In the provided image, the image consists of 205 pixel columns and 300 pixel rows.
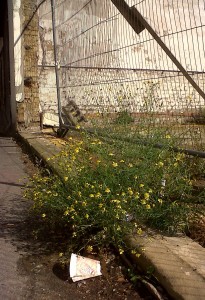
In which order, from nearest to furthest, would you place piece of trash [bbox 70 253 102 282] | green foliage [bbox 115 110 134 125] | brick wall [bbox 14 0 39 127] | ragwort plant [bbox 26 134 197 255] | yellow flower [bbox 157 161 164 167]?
piece of trash [bbox 70 253 102 282] < ragwort plant [bbox 26 134 197 255] < yellow flower [bbox 157 161 164 167] < green foliage [bbox 115 110 134 125] < brick wall [bbox 14 0 39 127]

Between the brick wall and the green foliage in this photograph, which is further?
the brick wall

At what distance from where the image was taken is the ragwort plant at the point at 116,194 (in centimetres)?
289

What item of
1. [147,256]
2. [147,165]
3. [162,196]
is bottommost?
[147,256]

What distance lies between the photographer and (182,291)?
2.28 metres

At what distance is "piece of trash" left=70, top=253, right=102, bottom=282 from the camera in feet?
8.92

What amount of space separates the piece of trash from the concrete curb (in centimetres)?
27

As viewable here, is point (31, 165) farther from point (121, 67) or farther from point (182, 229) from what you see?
point (182, 229)

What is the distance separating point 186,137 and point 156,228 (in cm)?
139

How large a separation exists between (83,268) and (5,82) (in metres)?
9.45

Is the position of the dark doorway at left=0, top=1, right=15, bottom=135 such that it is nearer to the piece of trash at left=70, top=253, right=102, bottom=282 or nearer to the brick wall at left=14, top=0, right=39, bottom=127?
the brick wall at left=14, top=0, right=39, bottom=127

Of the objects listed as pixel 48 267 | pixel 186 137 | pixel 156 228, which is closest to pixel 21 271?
pixel 48 267

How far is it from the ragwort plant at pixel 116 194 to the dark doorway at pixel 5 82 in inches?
257

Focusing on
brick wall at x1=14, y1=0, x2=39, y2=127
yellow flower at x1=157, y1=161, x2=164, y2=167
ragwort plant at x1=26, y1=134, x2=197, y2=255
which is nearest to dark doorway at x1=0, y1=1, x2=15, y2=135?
brick wall at x1=14, y1=0, x2=39, y2=127

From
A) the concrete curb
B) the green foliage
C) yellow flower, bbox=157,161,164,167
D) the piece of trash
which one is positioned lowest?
the piece of trash
